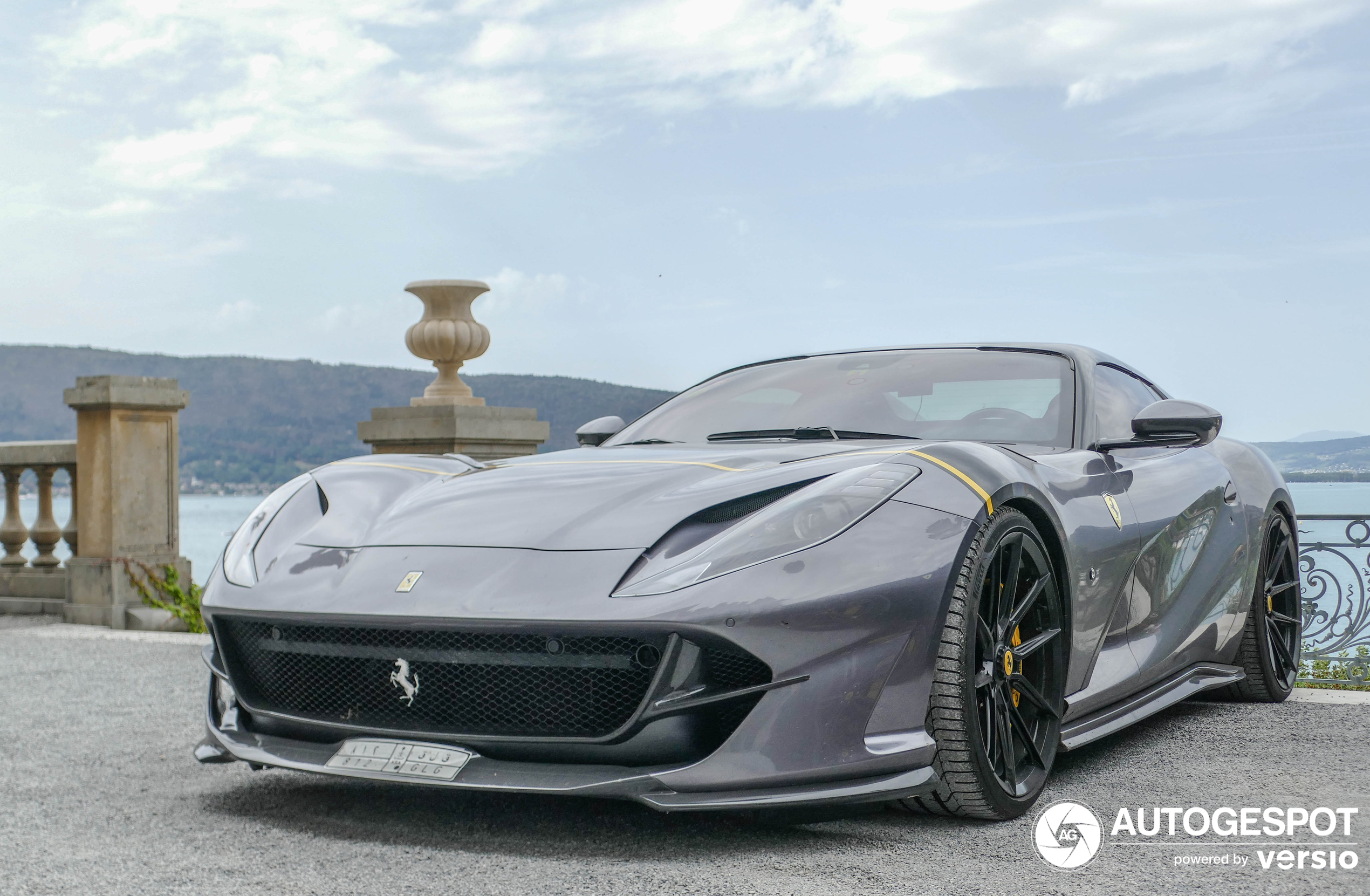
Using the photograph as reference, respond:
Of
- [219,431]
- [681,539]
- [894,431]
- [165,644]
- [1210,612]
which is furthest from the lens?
[219,431]

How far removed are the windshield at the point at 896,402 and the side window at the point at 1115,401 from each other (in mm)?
167

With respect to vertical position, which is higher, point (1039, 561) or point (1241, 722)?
point (1039, 561)

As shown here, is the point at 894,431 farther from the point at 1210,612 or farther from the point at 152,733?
the point at 152,733

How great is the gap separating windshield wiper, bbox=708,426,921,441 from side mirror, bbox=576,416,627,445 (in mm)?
717

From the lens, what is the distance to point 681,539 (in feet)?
9.21

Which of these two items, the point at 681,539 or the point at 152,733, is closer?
the point at 681,539

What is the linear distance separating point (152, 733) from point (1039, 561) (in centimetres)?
314

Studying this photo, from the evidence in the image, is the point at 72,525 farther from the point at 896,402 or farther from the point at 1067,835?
the point at 1067,835

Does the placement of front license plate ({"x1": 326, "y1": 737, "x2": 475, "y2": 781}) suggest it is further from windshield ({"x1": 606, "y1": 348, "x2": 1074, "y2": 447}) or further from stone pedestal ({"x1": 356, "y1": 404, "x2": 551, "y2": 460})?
stone pedestal ({"x1": 356, "y1": 404, "x2": 551, "y2": 460})

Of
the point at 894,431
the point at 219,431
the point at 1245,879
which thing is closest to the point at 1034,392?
the point at 894,431

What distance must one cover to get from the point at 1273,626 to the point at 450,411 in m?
5.72

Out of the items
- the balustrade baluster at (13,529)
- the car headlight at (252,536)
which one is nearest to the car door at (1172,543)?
the car headlight at (252,536)

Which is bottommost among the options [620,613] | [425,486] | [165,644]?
[165,644]

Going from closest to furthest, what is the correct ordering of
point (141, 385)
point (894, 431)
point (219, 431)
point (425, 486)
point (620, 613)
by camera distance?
point (620, 613) → point (425, 486) → point (894, 431) → point (141, 385) → point (219, 431)
